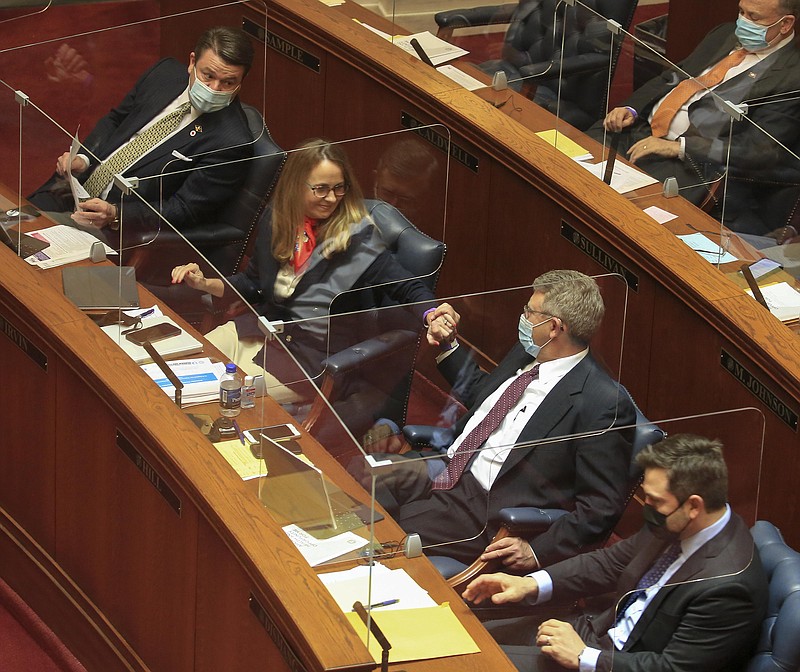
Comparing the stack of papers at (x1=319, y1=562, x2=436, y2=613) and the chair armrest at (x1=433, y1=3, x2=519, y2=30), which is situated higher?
the chair armrest at (x1=433, y1=3, x2=519, y2=30)

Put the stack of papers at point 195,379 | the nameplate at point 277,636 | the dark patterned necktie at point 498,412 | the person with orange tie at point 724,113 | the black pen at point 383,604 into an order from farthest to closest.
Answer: the person with orange tie at point 724,113, the dark patterned necktie at point 498,412, the stack of papers at point 195,379, the black pen at point 383,604, the nameplate at point 277,636

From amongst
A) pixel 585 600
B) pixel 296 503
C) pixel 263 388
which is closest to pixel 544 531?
pixel 585 600

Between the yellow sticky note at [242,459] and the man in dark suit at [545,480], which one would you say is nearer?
the man in dark suit at [545,480]

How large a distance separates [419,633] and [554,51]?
2516 millimetres

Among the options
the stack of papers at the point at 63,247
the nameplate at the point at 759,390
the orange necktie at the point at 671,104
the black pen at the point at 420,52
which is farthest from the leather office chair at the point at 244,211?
the nameplate at the point at 759,390

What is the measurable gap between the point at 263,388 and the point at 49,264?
97cm

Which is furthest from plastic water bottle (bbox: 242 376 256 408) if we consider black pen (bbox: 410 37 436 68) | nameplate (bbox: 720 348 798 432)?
black pen (bbox: 410 37 436 68)

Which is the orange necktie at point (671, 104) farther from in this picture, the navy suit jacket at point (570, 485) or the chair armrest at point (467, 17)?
the navy suit jacket at point (570, 485)

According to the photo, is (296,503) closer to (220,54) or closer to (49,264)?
(49,264)

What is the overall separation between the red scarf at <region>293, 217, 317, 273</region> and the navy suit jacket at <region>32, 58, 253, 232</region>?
1.31 feet

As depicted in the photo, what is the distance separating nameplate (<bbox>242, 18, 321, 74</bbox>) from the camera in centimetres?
541

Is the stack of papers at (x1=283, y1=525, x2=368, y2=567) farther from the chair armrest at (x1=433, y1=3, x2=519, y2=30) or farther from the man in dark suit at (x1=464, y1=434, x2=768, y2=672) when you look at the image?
the chair armrest at (x1=433, y1=3, x2=519, y2=30)

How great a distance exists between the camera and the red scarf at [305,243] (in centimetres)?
435

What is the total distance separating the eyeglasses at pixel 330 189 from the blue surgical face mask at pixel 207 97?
0.65 m
